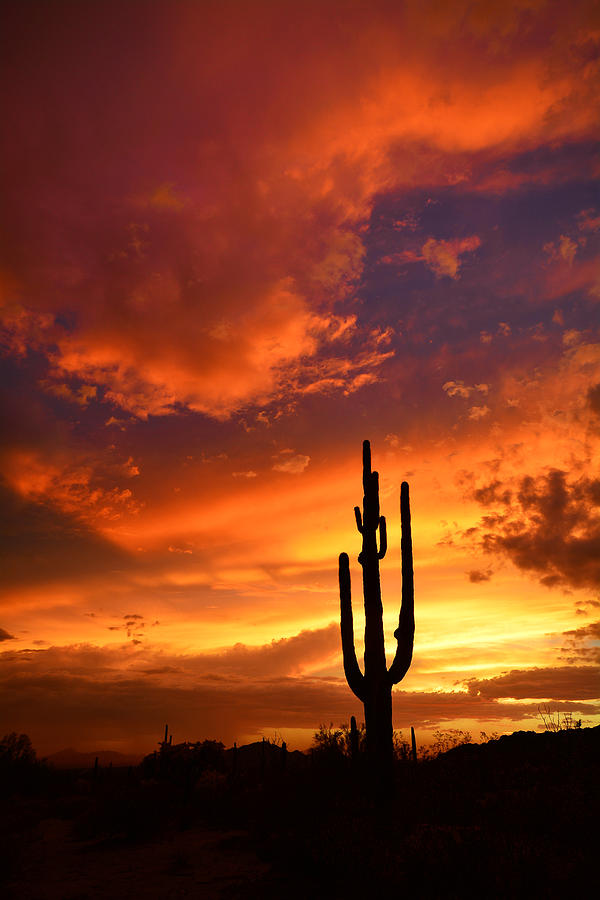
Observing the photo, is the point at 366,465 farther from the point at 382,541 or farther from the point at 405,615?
the point at 405,615

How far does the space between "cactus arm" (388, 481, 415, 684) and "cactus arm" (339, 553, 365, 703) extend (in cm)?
100

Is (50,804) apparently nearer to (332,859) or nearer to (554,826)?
(332,859)

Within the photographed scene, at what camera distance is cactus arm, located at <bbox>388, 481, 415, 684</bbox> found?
1424 cm

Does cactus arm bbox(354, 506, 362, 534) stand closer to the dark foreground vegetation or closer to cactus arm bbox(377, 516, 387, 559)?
cactus arm bbox(377, 516, 387, 559)

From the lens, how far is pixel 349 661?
15.1m

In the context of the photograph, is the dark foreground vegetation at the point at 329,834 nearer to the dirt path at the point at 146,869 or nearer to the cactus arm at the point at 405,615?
the dirt path at the point at 146,869

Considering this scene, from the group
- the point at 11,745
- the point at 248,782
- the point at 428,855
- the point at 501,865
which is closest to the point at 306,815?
the point at 428,855

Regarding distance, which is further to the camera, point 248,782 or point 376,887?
point 248,782

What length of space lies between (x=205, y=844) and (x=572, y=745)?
1643 centimetres

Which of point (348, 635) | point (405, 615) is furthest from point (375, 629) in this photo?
point (348, 635)

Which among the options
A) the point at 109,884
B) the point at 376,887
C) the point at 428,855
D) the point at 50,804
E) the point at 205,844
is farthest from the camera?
the point at 50,804

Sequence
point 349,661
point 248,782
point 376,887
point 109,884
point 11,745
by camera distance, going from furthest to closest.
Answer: point 11,745 → point 248,782 → point 349,661 → point 109,884 → point 376,887

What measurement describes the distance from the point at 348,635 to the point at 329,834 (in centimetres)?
626

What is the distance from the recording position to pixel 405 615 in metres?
14.6
